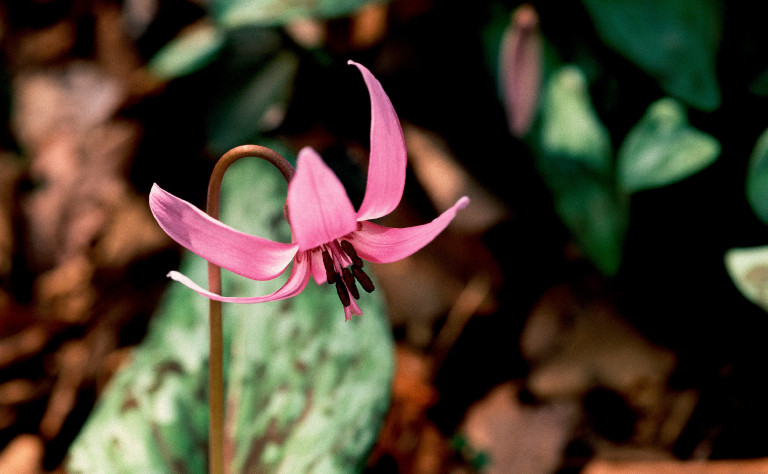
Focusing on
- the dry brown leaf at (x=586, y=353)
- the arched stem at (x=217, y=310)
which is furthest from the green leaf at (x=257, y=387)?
the dry brown leaf at (x=586, y=353)

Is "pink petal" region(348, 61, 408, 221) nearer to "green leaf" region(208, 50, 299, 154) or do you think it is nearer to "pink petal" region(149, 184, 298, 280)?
"pink petal" region(149, 184, 298, 280)

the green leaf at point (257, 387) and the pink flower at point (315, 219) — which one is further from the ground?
the pink flower at point (315, 219)

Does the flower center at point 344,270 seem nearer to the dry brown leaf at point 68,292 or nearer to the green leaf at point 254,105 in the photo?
the green leaf at point 254,105

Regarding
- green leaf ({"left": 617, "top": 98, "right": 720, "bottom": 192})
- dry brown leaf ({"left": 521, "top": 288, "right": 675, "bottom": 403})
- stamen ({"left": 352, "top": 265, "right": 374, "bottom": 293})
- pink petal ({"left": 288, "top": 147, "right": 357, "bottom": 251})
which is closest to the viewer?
pink petal ({"left": 288, "top": 147, "right": 357, "bottom": 251})

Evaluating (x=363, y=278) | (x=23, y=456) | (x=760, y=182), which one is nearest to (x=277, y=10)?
(x=363, y=278)

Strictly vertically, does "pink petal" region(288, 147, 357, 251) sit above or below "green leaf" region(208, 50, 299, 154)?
above

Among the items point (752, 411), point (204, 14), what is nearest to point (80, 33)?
point (204, 14)

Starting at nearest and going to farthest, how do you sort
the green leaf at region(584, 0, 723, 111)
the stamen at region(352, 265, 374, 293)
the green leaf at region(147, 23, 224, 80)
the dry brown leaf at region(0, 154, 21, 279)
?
the stamen at region(352, 265, 374, 293), the green leaf at region(584, 0, 723, 111), the green leaf at region(147, 23, 224, 80), the dry brown leaf at region(0, 154, 21, 279)

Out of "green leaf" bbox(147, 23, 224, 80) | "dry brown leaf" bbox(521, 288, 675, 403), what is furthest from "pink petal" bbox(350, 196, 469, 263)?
"green leaf" bbox(147, 23, 224, 80)
